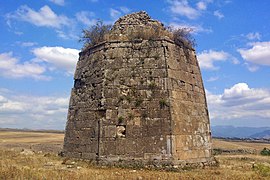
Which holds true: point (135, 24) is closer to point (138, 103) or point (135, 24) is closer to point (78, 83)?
point (78, 83)

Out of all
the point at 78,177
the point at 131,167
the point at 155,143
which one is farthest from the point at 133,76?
the point at 78,177

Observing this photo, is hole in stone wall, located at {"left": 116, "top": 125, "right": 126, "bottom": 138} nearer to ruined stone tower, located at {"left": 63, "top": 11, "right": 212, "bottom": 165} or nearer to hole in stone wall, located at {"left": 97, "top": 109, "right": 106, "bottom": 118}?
ruined stone tower, located at {"left": 63, "top": 11, "right": 212, "bottom": 165}

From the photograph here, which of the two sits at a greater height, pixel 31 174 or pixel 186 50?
pixel 186 50

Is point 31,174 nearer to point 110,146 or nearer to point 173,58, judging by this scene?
point 110,146

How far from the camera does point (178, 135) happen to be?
37.9 feet

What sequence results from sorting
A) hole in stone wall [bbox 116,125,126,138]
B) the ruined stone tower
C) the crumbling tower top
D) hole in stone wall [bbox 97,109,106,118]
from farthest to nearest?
1. the crumbling tower top
2. hole in stone wall [bbox 97,109,106,118]
3. hole in stone wall [bbox 116,125,126,138]
4. the ruined stone tower

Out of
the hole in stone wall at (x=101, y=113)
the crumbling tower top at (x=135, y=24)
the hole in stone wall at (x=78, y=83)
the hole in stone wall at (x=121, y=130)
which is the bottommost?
the hole in stone wall at (x=121, y=130)

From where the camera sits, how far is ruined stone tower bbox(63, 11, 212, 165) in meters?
11.4

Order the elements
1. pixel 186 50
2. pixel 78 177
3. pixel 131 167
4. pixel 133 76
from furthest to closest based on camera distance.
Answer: pixel 186 50
pixel 133 76
pixel 131 167
pixel 78 177

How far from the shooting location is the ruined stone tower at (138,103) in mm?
11391

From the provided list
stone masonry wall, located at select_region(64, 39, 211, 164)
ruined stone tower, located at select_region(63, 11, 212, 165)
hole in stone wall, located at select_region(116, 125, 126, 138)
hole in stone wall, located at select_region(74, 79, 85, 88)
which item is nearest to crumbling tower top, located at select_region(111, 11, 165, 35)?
ruined stone tower, located at select_region(63, 11, 212, 165)

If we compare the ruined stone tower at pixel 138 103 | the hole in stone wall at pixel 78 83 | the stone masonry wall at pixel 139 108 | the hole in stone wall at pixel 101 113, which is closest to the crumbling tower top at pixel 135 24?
the ruined stone tower at pixel 138 103

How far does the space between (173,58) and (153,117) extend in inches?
107

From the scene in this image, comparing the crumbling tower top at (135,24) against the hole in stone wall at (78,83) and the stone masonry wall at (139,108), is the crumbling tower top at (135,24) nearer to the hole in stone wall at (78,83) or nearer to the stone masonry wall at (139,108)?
the stone masonry wall at (139,108)
